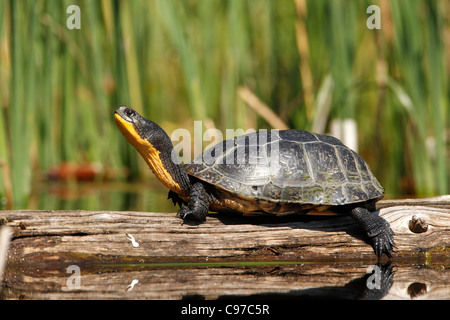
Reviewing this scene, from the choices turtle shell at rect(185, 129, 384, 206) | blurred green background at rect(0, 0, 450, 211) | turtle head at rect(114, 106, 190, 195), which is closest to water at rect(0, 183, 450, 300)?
turtle shell at rect(185, 129, 384, 206)

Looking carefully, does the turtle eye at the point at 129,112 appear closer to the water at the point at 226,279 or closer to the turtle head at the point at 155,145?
the turtle head at the point at 155,145

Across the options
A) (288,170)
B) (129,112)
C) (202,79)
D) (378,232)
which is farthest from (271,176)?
(202,79)

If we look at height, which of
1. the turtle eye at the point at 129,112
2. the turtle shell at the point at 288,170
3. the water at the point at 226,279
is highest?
the turtle eye at the point at 129,112

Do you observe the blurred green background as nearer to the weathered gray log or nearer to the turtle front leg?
the weathered gray log

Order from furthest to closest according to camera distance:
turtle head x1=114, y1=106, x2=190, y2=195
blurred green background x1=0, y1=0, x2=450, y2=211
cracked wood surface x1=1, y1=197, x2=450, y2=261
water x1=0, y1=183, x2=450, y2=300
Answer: blurred green background x1=0, y1=0, x2=450, y2=211 < turtle head x1=114, y1=106, x2=190, y2=195 < cracked wood surface x1=1, y1=197, x2=450, y2=261 < water x1=0, y1=183, x2=450, y2=300

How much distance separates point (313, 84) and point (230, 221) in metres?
2.61

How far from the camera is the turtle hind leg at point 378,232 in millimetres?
2781

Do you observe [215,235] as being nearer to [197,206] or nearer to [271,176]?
[197,206]

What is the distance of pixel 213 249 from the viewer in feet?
9.09

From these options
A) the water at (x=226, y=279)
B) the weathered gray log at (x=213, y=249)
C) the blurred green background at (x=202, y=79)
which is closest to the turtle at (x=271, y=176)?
the weathered gray log at (x=213, y=249)

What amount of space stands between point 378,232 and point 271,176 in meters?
0.67

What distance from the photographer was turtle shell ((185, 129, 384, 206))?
9.38ft

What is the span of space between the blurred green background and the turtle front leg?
3.58ft

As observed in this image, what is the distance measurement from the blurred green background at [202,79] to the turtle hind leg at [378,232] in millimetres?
1490
